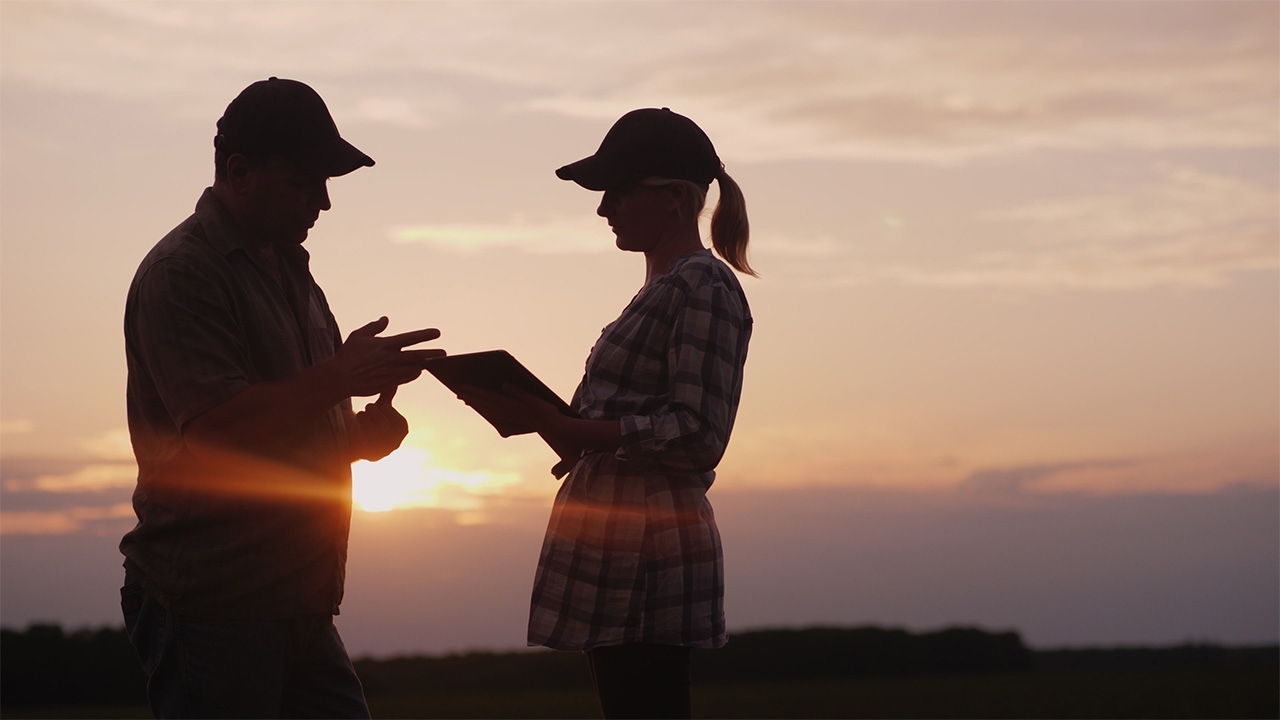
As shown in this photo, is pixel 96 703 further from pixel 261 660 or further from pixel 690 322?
pixel 690 322

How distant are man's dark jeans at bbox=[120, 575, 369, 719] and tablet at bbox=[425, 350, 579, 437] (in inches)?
31.2

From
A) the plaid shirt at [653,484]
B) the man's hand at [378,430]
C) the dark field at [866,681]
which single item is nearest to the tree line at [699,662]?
the dark field at [866,681]

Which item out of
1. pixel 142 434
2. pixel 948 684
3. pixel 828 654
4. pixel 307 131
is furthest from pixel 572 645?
pixel 828 654

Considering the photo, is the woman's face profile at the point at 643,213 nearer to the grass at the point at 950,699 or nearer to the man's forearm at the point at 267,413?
the man's forearm at the point at 267,413

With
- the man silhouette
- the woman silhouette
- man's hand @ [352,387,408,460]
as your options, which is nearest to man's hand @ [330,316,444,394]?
the man silhouette

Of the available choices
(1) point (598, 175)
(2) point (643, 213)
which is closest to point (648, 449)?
(2) point (643, 213)

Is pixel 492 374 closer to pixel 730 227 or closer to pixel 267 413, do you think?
pixel 267 413

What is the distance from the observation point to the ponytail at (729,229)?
346cm

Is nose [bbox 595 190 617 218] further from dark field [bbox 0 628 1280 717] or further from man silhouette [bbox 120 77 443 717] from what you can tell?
dark field [bbox 0 628 1280 717]

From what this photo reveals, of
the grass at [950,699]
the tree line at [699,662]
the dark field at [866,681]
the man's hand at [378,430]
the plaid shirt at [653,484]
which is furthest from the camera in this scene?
the tree line at [699,662]

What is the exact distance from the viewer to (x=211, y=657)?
3061 mm

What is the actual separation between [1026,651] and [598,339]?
9.86 metres

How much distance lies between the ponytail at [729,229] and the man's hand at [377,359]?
34.7 inches

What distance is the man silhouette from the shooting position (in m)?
3.01
